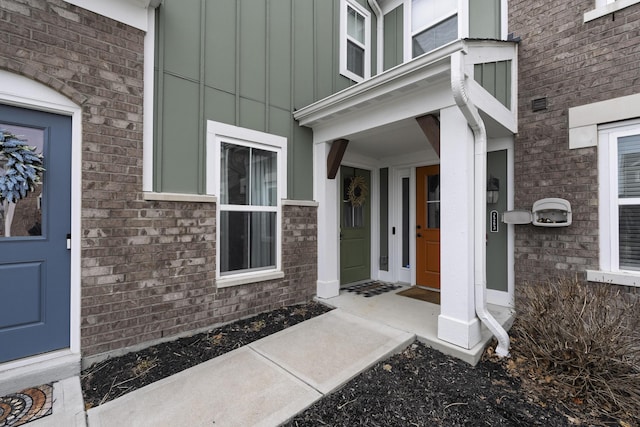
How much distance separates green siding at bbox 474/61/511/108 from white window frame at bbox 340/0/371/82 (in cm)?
236

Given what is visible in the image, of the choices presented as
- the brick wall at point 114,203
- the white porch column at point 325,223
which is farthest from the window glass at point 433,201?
the brick wall at point 114,203

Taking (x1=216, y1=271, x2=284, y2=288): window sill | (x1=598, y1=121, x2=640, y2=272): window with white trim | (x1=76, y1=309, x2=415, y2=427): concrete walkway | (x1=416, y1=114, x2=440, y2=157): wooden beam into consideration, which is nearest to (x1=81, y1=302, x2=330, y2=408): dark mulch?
(x1=76, y1=309, x2=415, y2=427): concrete walkway

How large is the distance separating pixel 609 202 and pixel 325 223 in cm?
358

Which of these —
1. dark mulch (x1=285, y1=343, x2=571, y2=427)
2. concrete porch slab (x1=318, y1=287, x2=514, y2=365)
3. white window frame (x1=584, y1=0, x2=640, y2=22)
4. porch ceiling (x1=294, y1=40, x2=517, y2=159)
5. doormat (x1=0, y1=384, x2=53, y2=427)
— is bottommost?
dark mulch (x1=285, y1=343, x2=571, y2=427)

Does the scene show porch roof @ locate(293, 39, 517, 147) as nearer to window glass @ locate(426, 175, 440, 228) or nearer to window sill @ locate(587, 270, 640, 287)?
window glass @ locate(426, 175, 440, 228)

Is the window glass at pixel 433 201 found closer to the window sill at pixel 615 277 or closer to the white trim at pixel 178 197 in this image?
the window sill at pixel 615 277

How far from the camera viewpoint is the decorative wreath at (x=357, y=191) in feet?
17.6

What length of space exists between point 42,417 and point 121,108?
8.81 feet

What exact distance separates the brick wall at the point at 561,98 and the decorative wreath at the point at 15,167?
5.57 meters

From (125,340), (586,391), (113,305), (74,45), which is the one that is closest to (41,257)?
(113,305)

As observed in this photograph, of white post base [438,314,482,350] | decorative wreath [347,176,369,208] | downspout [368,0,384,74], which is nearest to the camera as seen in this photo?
white post base [438,314,482,350]

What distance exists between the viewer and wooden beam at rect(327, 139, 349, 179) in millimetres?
4406

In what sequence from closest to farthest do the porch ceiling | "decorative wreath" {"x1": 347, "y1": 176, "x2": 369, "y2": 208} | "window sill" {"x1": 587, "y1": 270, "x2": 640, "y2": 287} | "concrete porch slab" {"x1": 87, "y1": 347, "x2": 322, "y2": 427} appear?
"concrete porch slab" {"x1": 87, "y1": 347, "x2": 322, "y2": 427} → the porch ceiling → "window sill" {"x1": 587, "y1": 270, "x2": 640, "y2": 287} → "decorative wreath" {"x1": 347, "y1": 176, "x2": 369, "y2": 208}

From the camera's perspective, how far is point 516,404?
7.59 feet
